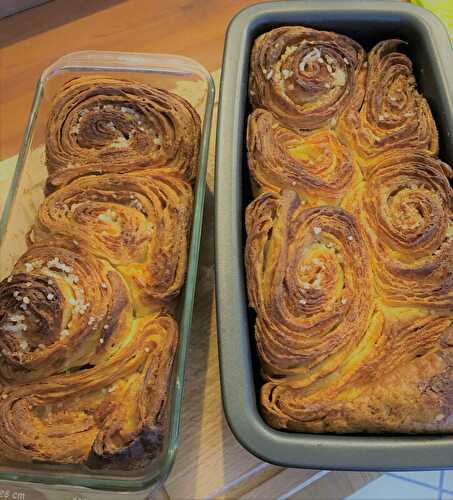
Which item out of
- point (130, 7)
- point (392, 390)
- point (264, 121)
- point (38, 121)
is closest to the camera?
point (392, 390)

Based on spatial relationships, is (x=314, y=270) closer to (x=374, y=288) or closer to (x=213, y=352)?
(x=374, y=288)

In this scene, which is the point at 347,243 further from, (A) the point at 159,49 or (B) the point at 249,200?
(A) the point at 159,49

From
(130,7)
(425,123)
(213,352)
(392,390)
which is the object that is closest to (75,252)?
(213,352)

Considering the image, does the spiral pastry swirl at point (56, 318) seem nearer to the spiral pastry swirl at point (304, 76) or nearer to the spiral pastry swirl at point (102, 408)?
the spiral pastry swirl at point (102, 408)

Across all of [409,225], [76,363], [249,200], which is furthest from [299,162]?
[76,363]

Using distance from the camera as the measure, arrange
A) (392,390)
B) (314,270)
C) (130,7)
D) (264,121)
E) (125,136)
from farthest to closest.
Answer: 1. (130,7)
2. (125,136)
3. (264,121)
4. (314,270)
5. (392,390)

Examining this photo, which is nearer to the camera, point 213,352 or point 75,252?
point 75,252
